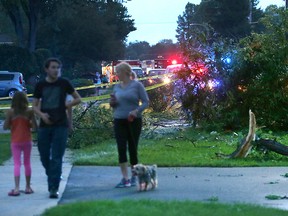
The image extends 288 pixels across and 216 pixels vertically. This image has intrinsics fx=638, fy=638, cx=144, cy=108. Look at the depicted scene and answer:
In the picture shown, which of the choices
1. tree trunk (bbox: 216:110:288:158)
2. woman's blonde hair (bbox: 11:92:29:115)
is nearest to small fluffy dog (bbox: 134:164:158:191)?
woman's blonde hair (bbox: 11:92:29:115)

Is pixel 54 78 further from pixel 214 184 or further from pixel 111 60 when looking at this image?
pixel 111 60

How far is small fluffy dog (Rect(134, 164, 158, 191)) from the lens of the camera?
27.4 ft

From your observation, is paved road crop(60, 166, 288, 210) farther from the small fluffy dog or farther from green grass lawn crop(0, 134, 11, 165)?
green grass lawn crop(0, 134, 11, 165)

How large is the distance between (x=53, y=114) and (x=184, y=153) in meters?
4.90

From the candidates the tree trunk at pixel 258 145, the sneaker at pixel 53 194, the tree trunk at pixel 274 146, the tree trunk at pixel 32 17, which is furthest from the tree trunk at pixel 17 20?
the sneaker at pixel 53 194

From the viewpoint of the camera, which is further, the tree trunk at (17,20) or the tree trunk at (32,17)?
the tree trunk at (32,17)

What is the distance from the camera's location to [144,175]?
8.36 m

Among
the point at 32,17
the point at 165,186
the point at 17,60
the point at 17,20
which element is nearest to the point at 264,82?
the point at 165,186

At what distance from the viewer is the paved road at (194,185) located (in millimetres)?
8133

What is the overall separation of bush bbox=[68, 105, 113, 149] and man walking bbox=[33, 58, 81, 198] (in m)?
6.14

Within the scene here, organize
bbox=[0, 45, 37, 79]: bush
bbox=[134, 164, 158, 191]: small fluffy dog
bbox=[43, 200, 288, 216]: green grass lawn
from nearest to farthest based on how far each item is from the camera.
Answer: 1. bbox=[43, 200, 288, 216]: green grass lawn
2. bbox=[134, 164, 158, 191]: small fluffy dog
3. bbox=[0, 45, 37, 79]: bush

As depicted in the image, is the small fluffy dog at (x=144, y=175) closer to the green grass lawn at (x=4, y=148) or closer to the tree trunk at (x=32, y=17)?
the green grass lawn at (x=4, y=148)

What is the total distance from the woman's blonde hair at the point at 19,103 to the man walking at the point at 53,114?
22 centimetres

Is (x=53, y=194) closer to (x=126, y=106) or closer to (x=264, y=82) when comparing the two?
(x=126, y=106)
